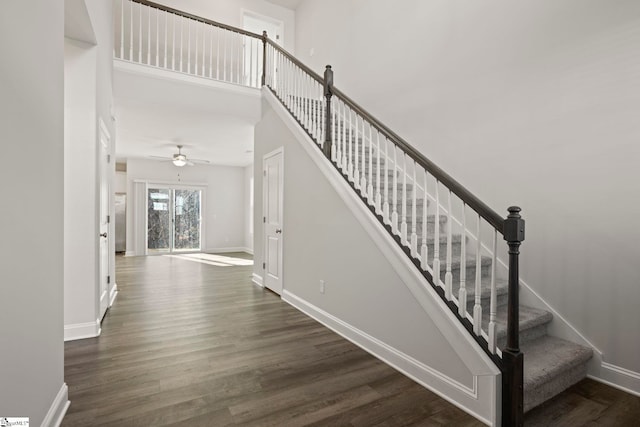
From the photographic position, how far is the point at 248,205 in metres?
9.98

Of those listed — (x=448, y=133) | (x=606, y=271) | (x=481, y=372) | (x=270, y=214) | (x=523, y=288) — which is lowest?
(x=481, y=372)

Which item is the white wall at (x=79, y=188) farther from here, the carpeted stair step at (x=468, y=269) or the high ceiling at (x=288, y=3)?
the high ceiling at (x=288, y=3)

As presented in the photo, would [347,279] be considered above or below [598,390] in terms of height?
above

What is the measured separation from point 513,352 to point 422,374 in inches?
27.2

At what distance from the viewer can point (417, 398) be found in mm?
2113

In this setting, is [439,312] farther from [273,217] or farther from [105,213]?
[105,213]

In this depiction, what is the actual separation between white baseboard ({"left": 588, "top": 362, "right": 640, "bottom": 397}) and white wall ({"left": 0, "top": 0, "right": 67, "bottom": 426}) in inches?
137

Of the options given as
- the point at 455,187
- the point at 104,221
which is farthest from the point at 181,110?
the point at 455,187


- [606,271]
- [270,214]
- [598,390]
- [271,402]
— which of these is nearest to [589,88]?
[606,271]

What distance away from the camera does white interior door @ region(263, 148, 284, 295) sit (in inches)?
178

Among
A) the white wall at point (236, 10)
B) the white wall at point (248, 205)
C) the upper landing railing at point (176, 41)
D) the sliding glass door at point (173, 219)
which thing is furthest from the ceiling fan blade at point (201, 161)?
the white wall at point (236, 10)

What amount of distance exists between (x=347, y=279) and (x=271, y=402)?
135 cm

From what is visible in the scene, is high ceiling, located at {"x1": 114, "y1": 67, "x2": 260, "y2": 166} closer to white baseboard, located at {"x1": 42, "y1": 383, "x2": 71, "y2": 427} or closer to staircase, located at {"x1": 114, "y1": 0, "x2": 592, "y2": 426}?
staircase, located at {"x1": 114, "y1": 0, "x2": 592, "y2": 426}

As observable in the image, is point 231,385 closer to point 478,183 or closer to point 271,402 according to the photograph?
point 271,402
